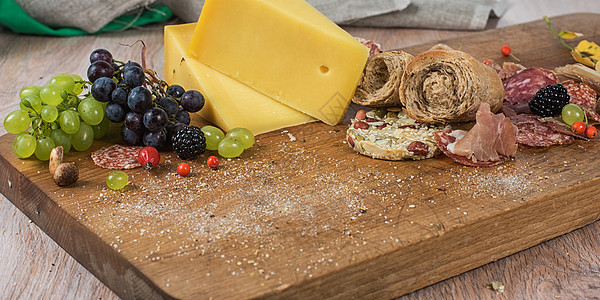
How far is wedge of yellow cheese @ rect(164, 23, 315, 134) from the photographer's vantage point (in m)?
2.41

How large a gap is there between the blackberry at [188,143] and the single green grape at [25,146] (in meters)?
0.44

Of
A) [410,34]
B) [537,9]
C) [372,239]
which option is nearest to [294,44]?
[372,239]

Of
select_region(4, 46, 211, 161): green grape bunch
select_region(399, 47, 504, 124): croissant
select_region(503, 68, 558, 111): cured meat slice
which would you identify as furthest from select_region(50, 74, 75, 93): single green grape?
select_region(503, 68, 558, 111): cured meat slice

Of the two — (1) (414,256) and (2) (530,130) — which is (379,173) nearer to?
(1) (414,256)

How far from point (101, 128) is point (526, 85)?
5.32ft

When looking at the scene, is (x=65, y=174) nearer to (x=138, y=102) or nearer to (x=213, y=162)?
(x=138, y=102)

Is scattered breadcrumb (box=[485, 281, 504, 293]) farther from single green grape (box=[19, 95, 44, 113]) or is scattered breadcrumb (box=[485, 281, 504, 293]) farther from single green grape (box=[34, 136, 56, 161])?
single green grape (box=[19, 95, 44, 113])

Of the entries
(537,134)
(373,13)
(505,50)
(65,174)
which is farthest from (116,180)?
(373,13)

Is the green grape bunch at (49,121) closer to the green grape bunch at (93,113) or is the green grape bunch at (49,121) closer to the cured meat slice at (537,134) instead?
the green grape bunch at (93,113)

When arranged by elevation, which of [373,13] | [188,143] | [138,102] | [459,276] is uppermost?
[138,102]

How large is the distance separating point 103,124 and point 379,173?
0.97 m

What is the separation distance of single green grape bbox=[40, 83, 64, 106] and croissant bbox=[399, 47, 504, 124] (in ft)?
3.85

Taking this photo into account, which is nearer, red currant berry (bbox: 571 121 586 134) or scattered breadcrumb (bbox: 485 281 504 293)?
scattered breadcrumb (bbox: 485 281 504 293)

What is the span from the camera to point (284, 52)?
7.89 ft
